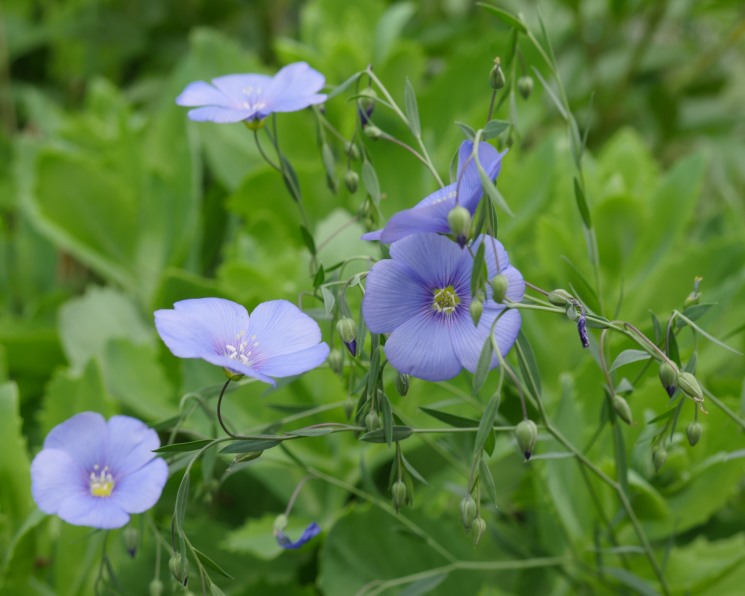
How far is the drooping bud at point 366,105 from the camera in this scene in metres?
0.48

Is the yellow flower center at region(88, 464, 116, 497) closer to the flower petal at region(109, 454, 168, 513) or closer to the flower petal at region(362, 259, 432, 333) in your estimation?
the flower petal at region(109, 454, 168, 513)

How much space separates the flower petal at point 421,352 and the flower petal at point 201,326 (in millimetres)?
76

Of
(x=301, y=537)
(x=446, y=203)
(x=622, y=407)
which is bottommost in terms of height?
(x=301, y=537)

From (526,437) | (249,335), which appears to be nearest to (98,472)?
(249,335)

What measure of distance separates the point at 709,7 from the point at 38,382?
1.09 m

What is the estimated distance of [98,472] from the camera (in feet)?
1.63

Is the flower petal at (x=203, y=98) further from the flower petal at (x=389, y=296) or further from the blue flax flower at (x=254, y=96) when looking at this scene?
the flower petal at (x=389, y=296)

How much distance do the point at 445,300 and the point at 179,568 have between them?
18 cm

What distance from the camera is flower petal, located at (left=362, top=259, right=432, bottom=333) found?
1.29ft

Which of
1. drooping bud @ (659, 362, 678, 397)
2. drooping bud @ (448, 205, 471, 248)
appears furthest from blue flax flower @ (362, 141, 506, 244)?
drooping bud @ (659, 362, 678, 397)

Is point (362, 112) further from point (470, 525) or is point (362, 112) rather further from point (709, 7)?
point (709, 7)

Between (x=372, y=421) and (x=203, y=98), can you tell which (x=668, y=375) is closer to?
(x=372, y=421)

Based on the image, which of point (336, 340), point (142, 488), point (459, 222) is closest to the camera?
point (459, 222)

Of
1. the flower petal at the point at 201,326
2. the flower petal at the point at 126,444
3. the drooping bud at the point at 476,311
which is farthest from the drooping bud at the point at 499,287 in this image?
the flower petal at the point at 126,444
